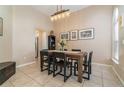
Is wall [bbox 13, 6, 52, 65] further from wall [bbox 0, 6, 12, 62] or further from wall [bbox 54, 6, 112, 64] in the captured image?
wall [bbox 54, 6, 112, 64]

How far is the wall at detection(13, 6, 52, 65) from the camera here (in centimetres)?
392

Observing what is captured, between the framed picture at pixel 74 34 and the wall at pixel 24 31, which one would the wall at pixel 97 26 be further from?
the wall at pixel 24 31

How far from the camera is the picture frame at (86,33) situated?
4.62 meters

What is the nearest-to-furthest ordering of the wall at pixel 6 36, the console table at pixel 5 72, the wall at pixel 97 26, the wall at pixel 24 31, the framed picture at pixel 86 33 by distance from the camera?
the console table at pixel 5 72 < the wall at pixel 6 36 < the wall at pixel 24 31 < the wall at pixel 97 26 < the framed picture at pixel 86 33

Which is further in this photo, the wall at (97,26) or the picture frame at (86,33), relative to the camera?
the picture frame at (86,33)

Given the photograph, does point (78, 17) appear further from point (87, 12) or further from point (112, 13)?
point (112, 13)

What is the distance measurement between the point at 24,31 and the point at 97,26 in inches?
140

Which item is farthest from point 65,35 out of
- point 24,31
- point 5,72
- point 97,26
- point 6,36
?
point 5,72

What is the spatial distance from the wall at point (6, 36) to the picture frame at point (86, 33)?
11.3 feet

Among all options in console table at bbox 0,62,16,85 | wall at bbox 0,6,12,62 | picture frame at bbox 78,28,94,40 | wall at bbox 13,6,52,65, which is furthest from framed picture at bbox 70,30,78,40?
console table at bbox 0,62,16,85

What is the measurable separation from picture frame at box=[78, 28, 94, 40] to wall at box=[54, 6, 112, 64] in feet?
0.60

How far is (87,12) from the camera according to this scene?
4.82 meters

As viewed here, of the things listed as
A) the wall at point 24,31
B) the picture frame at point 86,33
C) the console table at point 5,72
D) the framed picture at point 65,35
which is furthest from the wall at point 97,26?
the console table at point 5,72
